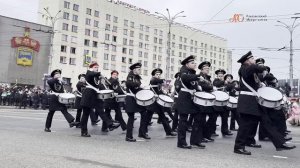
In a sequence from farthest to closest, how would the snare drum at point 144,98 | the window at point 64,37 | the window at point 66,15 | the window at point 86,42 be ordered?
the window at point 86,42 < the window at point 64,37 < the window at point 66,15 < the snare drum at point 144,98

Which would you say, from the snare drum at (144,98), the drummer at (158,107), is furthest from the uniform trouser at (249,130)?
the drummer at (158,107)

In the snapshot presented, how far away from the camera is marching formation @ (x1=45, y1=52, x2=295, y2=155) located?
315 inches

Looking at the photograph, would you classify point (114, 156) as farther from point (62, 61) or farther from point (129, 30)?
point (129, 30)

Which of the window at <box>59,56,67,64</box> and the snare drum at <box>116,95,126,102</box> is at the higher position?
the window at <box>59,56,67,64</box>

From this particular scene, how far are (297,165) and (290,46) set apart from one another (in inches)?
1121

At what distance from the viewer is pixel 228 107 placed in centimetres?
1177

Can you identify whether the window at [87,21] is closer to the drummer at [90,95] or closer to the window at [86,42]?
the window at [86,42]

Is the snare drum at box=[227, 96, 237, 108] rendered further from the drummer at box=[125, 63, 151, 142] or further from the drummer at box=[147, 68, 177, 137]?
the drummer at box=[125, 63, 151, 142]

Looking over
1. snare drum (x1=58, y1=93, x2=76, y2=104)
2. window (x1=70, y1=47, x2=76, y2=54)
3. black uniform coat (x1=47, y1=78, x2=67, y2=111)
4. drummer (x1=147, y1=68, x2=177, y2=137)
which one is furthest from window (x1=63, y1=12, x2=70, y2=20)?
drummer (x1=147, y1=68, x2=177, y2=137)

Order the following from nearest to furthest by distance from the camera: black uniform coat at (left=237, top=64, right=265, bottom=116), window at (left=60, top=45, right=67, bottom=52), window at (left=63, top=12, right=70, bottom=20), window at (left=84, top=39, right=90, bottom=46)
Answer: black uniform coat at (left=237, top=64, right=265, bottom=116) < window at (left=63, top=12, right=70, bottom=20) < window at (left=60, top=45, right=67, bottom=52) < window at (left=84, top=39, right=90, bottom=46)

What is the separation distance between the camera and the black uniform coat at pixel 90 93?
1032 cm

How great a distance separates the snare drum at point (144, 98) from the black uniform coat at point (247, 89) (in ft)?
8.01

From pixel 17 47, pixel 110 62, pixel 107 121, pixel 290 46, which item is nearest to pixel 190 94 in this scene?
pixel 107 121

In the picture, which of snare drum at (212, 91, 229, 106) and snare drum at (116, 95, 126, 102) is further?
snare drum at (116, 95, 126, 102)
